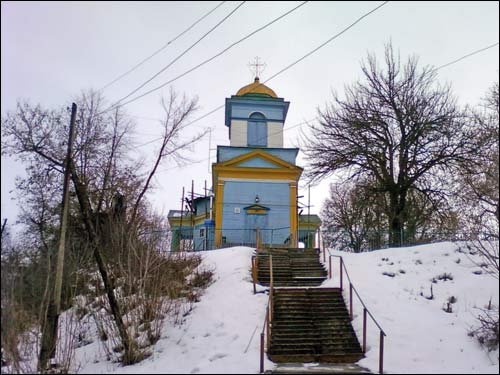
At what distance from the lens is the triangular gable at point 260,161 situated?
24516 mm

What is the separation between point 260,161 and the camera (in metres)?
24.8

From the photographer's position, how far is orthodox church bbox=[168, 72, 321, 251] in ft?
78.1

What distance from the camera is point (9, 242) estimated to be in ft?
26.1

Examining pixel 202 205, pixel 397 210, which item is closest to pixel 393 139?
pixel 397 210

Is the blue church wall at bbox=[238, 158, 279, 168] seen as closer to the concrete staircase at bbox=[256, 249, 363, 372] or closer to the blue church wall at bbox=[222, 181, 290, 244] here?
the blue church wall at bbox=[222, 181, 290, 244]

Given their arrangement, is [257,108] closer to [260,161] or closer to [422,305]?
[260,161]

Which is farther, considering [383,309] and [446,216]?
[446,216]

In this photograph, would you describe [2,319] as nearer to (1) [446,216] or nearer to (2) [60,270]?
(2) [60,270]

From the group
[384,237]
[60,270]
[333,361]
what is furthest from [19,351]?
[384,237]

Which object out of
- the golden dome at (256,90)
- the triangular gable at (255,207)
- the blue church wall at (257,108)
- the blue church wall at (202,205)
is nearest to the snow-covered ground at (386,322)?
the triangular gable at (255,207)

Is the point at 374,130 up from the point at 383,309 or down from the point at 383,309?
up

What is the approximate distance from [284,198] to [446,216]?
27.6ft

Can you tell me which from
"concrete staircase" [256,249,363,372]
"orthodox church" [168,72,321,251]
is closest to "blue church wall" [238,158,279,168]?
"orthodox church" [168,72,321,251]

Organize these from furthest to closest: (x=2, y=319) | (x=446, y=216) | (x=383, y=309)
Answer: (x=446, y=216)
(x=383, y=309)
(x=2, y=319)
